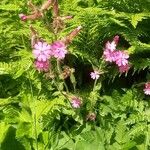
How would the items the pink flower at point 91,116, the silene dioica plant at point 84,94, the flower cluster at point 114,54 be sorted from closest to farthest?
the flower cluster at point 114,54 → the silene dioica plant at point 84,94 → the pink flower at point 91,116

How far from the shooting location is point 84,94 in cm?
356

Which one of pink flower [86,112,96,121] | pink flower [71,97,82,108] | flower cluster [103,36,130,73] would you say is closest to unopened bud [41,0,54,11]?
flower cluster [103,36,130,73]

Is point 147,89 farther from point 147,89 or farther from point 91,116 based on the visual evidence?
point 91,116

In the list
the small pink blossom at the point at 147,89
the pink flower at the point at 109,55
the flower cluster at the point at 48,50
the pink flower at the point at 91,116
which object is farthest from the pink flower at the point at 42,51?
the small pink blossom at the point at 147,89

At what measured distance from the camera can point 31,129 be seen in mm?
3266

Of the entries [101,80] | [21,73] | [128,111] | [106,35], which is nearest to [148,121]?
[128,111]

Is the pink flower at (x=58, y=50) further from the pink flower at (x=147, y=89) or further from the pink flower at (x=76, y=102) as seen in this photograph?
the pink flower at (x=147, y=89)

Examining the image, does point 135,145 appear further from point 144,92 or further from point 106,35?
point 106,35

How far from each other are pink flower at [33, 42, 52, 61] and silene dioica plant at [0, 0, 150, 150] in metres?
0.12

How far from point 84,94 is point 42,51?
3.01 ft

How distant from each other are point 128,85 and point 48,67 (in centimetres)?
111

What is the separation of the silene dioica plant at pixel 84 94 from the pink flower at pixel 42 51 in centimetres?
12

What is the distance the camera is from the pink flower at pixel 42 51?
2727 mm

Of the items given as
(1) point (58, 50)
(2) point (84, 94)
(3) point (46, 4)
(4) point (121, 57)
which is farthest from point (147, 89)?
(3) point (46, 4)
